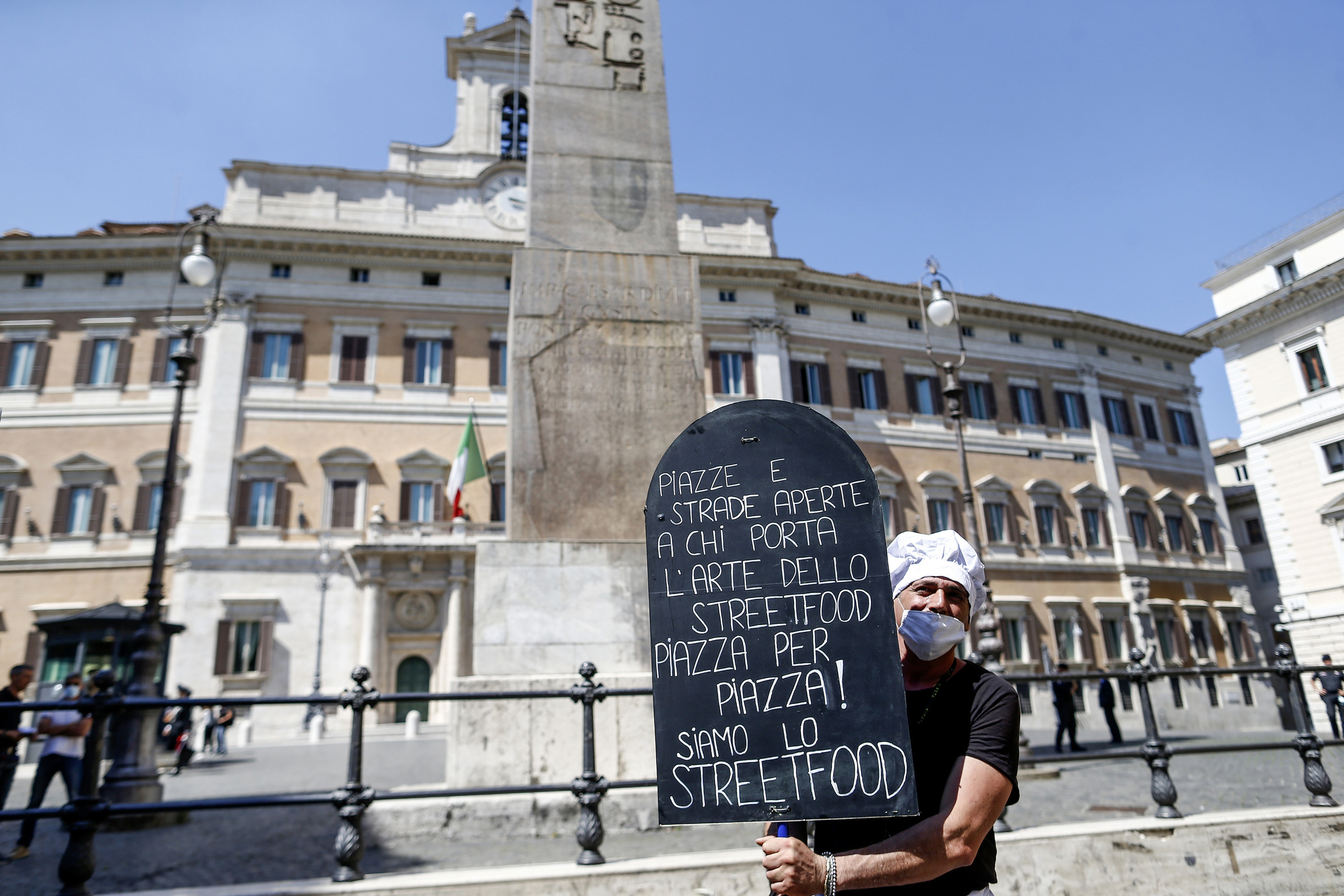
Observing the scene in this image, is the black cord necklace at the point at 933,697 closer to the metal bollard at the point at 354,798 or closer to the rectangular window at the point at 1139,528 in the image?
the metal bollard at the point at 354,798

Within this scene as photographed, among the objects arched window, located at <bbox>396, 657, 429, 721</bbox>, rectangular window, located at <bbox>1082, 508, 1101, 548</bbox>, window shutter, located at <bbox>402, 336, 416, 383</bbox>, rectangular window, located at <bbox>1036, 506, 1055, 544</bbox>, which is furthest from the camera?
rectangular window, located at <bbox>1082, 508, 1101, 548</bbox>

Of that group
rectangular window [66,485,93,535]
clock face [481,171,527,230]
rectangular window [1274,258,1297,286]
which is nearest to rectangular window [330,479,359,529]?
rectangular window [66,485,93,535]

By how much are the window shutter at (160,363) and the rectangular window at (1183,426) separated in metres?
41.0

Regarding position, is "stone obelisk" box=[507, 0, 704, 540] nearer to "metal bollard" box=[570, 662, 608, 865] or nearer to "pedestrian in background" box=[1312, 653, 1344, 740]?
"metal bollard" box=[570, 662, 608, 865]

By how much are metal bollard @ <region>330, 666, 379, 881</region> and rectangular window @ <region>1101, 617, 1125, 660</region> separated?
34114mm

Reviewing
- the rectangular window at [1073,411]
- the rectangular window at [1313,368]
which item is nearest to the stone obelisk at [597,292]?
the rectangular window at [1313,368]

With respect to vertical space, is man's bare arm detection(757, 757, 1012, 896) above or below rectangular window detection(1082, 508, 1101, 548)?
below

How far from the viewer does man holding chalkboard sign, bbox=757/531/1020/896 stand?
1793mm

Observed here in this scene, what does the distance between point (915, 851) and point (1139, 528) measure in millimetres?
38623

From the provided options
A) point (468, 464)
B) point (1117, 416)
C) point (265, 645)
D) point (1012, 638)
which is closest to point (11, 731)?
point (468, 464)

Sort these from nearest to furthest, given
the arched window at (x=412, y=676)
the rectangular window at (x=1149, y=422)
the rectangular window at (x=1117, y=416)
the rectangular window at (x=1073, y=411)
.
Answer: the arched window at (x=412, y=676) < the rectangular window at (x=1073, y=411) < the rectangular window at (x=1117, y=416) < the rectangular window at (x=1149, y=422)

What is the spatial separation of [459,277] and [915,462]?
18.7m

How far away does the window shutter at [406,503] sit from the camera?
91.1ft

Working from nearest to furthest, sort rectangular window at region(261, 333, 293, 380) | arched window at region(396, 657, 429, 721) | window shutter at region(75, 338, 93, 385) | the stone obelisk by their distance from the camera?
the stone obelisk, arched window at region(396, 657, 429, 721), window shutter at region(75, 338, 93, 385), rectangular window at region(261, 333, 293, 380)
